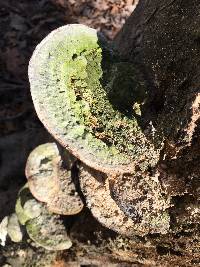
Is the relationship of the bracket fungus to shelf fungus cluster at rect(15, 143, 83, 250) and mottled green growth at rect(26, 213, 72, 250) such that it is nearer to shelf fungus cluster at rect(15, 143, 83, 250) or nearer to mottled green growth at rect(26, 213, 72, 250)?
shelf fungus cluster at rect(15, 143, 83, 250)

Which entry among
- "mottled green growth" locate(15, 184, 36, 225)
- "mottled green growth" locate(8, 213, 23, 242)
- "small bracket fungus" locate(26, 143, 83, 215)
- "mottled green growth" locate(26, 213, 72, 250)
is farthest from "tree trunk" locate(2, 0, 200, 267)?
"mottled green growth" locate(8, 213, 23, 242)

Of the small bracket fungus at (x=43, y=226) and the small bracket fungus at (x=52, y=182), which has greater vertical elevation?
the small bracket fungus at (x=52, y=182)

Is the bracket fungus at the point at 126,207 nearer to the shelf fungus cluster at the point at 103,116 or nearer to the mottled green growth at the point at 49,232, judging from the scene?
the shelf fungus cluster at the point at 103,116

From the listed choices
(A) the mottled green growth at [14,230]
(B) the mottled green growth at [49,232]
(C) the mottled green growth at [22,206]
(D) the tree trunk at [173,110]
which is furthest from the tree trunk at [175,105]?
(A) the mottled green growth at [14,230]

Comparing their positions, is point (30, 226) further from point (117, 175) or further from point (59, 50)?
point (59, 50)

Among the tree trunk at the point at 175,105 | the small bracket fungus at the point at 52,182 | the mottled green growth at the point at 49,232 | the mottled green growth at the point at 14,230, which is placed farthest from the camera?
the mottled green growth at the point at 14,230

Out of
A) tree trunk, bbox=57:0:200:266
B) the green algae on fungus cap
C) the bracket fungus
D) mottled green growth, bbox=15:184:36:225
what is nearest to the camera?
tree trunk, bbox=57:0:200:266

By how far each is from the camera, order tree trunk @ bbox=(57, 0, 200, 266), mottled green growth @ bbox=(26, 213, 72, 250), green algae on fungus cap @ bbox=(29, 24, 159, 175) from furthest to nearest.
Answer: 1. mottled green growth @ bbox=(26, 213, 72, 250)
2. green algae on fungus cap @ bbox=(29, 24, 159, 175)
3. tree trunk @ bbox=(57, 0, 200, 266)
